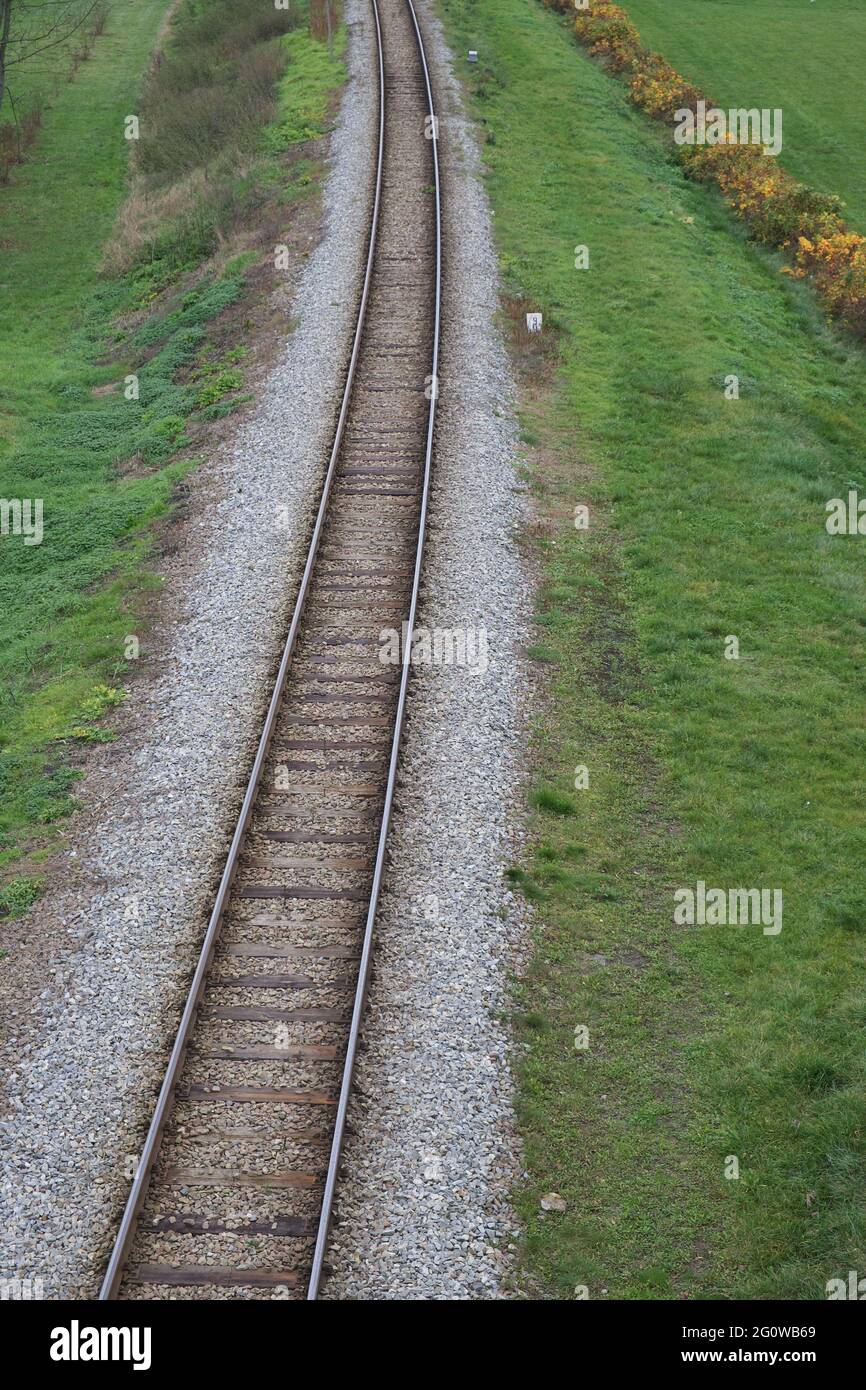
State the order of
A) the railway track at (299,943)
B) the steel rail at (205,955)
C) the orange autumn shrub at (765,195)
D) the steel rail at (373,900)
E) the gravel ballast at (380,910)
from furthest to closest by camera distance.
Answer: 1. the orange autumn shrub at (765,195)
2. the gravel ballast at (380,910)
3. the railway track at (299,943)
4. the steel rail at (373,900)
5. the steel rail at (205,955)

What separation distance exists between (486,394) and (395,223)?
8363mm

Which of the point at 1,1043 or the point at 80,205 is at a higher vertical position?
the point at 80,205

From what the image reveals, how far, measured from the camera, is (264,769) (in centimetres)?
1458

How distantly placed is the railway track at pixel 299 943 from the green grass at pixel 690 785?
1.75m

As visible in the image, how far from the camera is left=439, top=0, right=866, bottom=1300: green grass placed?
1043 cm

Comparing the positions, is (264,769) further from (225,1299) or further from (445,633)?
(225,1299)

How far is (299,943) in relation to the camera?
12375 mm

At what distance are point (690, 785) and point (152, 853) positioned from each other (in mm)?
6117

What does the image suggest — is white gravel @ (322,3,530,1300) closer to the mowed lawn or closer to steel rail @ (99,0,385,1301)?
steel rail @ (99,0,385,1301)

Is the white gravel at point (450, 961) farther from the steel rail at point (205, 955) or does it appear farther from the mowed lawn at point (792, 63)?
the mowed lawn at point (792, 63)

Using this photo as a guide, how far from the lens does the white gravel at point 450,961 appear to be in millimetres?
9836

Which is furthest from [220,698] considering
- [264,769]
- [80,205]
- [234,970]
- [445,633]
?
[80,205]

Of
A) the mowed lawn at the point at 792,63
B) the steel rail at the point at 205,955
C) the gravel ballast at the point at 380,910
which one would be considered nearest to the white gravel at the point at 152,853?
the gravel ballast at the point at 380,910

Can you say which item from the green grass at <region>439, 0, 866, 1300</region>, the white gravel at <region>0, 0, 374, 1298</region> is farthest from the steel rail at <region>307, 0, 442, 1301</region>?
the white gravel at <region>0, 0, 374, 1298</region>
